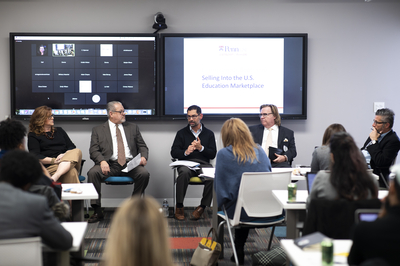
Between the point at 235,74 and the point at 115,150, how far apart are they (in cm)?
195

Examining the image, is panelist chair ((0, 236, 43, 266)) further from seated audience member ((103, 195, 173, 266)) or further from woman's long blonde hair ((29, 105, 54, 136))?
woman's long blonde hair ((29, 105, 54, 136))

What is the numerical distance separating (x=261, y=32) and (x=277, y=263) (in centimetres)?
337

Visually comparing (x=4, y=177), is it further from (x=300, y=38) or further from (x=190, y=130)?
(x=300, y=38)

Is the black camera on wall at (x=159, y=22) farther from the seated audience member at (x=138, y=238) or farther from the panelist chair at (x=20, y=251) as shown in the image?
the seated audience member at (x=138, y=238)

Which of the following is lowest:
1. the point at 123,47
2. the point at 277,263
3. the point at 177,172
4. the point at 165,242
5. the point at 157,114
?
the point at 277,263

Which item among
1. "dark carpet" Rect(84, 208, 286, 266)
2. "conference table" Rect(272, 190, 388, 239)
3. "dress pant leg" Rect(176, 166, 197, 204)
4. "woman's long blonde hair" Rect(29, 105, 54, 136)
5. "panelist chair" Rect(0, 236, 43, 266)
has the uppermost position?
"woman's long blonde hair" Rect(29, 105, 54, 136)

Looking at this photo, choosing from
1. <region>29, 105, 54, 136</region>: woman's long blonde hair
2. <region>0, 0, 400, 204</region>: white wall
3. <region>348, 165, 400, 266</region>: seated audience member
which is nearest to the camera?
<region>348, 165, 400, 266</region>: seated audience member

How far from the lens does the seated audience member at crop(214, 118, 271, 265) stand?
2.92 metres

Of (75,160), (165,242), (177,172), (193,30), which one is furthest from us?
(193,30)

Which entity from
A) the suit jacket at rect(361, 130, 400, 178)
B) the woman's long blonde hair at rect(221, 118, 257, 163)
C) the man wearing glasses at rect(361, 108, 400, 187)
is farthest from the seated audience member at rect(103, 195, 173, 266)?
the suit jacket at rect(361, 130, 400, 178)

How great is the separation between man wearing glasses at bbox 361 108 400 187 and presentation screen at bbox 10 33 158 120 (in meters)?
2.79

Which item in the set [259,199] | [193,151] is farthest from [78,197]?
[193,151]

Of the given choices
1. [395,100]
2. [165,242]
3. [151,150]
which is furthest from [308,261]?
[395,100]

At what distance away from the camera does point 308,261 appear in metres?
1.55
